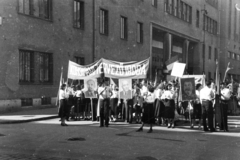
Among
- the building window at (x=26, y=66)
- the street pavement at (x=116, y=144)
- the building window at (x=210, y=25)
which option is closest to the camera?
the street pavement at (x=116, y=144)

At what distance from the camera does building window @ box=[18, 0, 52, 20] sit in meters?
20.1

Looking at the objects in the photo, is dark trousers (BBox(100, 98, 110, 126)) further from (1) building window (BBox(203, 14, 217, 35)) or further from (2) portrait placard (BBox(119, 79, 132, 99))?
(1) building window (BBox(203, 14, 217, 35))

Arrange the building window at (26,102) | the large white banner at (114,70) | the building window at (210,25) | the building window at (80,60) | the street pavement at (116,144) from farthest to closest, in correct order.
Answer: the building window at (210,25) → the building window at (80,60) → the building window at (26,102) → the large white banner at (114,70) → the street pavement at (116,144)

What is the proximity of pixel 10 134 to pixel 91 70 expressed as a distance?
235 inches

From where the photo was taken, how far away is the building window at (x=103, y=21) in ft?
89.7

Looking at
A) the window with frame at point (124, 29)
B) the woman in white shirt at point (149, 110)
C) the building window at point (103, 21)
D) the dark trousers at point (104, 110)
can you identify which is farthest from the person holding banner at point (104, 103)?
the window with frame at point (124, 29)

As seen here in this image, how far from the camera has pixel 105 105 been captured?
13.5 metres

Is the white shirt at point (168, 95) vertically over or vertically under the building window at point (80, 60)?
under

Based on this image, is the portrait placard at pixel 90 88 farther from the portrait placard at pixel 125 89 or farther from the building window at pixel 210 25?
the building window at pixel 210 25

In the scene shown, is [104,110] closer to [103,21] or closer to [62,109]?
[62,109]

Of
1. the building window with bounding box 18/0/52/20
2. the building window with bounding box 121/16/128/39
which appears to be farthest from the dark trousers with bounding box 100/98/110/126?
Result: the building window with bounding box 121/16/128/39

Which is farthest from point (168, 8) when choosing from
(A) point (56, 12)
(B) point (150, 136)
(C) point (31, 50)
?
(B) point (150, 136)

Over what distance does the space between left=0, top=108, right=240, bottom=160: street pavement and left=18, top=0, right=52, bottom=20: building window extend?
33.2 ft

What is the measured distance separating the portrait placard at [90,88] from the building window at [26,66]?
5719mm
